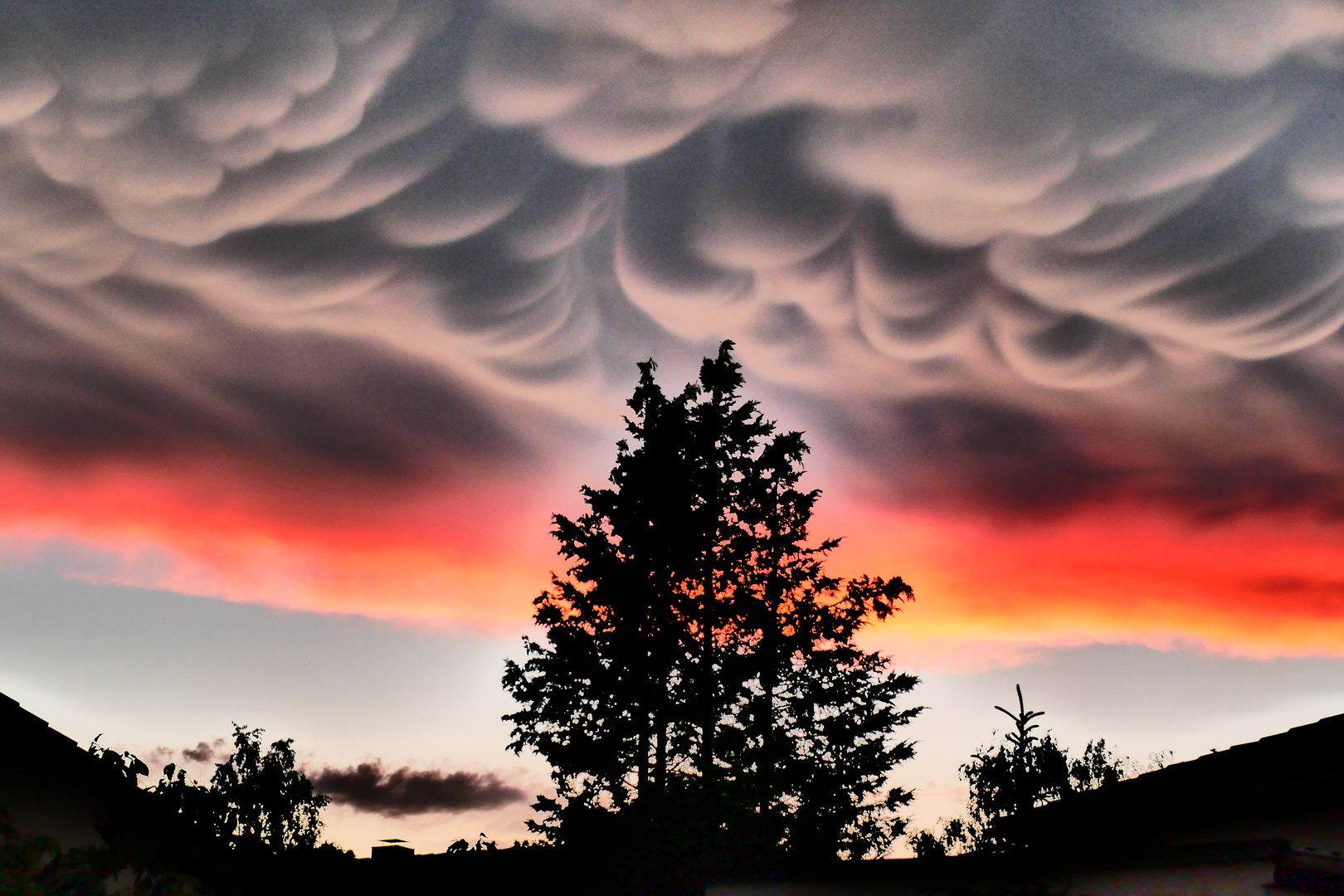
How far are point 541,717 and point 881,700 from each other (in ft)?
40.8

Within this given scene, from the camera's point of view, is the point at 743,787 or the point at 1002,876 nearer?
the point at 1002,876

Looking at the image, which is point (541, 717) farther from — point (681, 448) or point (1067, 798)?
point (1067, 798)

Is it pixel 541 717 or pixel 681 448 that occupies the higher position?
pixel 681 448

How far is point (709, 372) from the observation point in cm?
3778

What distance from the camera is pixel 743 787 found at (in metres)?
31.5

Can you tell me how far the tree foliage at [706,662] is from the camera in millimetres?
32031

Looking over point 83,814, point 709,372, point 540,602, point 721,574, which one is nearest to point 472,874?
point 83,814

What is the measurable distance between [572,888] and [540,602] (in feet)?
58.0

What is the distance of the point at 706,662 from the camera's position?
3375 cm

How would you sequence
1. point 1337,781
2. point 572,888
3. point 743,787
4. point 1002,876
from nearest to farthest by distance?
point 1337,781
point 1002,876
point 572,888
point 743,787

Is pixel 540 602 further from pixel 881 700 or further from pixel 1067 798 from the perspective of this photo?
pixel 1067 798

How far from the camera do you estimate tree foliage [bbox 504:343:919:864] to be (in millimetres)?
32031

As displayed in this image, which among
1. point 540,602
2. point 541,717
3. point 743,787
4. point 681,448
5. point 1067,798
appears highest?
point 681,448

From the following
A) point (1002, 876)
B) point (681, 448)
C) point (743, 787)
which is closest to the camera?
point (1002, 876)
